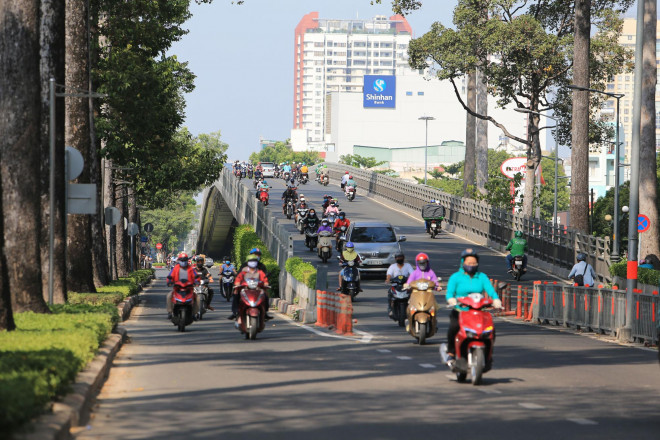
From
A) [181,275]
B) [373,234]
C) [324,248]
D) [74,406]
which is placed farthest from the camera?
[324,248]

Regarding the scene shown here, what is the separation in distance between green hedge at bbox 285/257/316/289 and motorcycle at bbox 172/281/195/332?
213 inches

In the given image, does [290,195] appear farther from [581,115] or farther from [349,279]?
[349,279]

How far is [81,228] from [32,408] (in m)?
19.9

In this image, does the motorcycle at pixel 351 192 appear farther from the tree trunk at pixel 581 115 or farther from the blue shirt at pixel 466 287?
the blue shirt at pixel 466 287

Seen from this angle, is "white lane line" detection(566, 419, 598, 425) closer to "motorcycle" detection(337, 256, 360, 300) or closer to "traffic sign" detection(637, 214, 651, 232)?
"motorcycle" detection(337, 256, 360, 300)

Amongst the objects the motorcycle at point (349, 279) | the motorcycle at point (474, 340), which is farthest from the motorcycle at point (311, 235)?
the motorcycle at point (474, 340)

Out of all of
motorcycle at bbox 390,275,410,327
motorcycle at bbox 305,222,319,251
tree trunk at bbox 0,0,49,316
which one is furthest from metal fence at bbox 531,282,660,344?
motorcycle at bbox 305,222,319,251

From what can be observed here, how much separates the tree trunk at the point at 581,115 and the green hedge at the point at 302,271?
463 inches

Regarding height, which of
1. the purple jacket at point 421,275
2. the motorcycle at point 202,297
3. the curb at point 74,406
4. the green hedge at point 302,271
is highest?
the purple jacket at point 421,275

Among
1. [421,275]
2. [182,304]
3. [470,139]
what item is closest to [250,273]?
[182,304]

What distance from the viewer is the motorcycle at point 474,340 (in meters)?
12.9

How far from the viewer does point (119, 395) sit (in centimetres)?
1191

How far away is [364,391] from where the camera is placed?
12227mm

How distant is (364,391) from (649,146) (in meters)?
23.1
